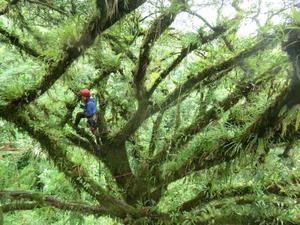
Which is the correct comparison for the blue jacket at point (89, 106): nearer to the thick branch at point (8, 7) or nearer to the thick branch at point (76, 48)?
the thick branch at point (76, 48)

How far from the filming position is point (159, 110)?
411 centimetres

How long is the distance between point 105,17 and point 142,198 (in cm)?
221

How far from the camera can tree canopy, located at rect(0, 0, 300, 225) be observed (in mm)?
2795

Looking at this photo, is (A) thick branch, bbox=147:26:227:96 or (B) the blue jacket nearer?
(A) thick branch, bbox=147:26:227:96

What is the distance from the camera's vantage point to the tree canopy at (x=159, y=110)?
2.79m

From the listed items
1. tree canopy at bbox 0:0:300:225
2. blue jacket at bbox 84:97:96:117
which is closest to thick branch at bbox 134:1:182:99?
tree canopy at bbox 0:0:300:225

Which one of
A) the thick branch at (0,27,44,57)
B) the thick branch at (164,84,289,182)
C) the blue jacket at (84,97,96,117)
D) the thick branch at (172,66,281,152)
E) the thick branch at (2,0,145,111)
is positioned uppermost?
the thick branch at (0,27,44,57)

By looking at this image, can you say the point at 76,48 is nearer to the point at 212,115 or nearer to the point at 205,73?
the point at 205,73

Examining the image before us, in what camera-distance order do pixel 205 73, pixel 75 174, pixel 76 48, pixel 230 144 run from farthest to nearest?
1. pixel 75 174
2. pixel 205 73
3. pixel 230 144
4. pixel 76 48

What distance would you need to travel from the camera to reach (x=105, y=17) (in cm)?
252

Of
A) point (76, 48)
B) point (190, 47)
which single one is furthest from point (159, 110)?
point (76, 48)

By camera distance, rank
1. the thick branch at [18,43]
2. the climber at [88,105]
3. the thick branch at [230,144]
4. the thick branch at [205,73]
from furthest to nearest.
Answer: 1. the thick branch at [18,43]
2. the climber at [88,105]
3. the thick branch at [205,73]
4. the thick branch at [230,144]

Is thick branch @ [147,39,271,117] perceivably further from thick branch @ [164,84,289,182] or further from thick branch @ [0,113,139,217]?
thick branch @ [0,113,139,217]

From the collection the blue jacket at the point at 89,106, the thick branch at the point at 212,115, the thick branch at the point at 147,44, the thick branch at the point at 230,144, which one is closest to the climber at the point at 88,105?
the blue jacket at the point at 89,106
